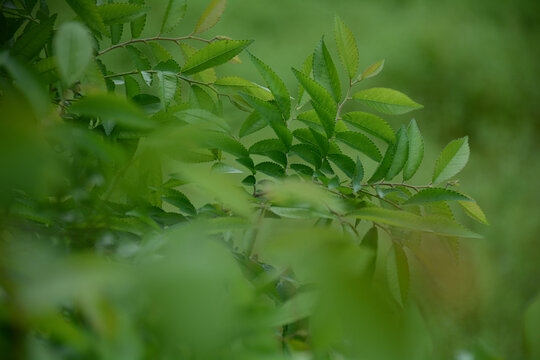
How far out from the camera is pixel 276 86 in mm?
307

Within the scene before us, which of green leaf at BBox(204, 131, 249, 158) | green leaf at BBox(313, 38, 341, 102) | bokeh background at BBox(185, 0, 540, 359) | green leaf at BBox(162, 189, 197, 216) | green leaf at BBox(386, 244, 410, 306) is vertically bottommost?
bokeh background at BBox(185, 0, 540, 359)

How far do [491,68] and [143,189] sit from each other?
1.60 meters

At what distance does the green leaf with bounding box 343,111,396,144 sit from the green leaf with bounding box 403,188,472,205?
0.15 ft

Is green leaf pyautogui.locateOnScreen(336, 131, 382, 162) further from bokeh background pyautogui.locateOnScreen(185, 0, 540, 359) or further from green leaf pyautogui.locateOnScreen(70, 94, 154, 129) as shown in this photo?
bokeh background pyautogui.locateOnScreen(185, 0, 540, 359)

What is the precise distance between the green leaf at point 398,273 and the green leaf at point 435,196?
0.04 meters

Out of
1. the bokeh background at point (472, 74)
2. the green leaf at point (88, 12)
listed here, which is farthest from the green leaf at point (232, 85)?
the bokeh background at point (472, 74)

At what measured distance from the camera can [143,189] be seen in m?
0.25

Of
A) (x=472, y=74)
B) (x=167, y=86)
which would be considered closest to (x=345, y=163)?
(x=167, y=86)

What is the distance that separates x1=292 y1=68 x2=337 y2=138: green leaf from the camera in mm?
293

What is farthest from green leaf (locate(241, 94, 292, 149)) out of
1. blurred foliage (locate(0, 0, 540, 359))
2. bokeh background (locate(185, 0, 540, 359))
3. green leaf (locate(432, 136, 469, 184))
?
bokeh background (locate(185, 0, 540, 359))

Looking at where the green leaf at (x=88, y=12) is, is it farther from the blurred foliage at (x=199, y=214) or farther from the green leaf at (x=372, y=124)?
the green leaf at (x=372, y=124)

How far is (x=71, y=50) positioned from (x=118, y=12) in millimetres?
123

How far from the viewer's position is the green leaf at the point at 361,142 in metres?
0.32

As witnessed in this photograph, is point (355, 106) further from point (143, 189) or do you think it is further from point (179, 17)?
point (143, 189)
